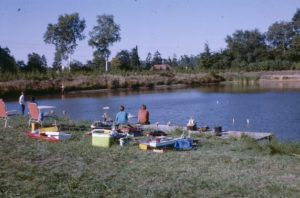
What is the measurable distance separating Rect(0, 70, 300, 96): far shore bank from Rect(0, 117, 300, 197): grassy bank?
43.8m

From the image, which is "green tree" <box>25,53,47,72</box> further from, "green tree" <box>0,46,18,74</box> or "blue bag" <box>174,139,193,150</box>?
"blue bag" <box>174,139,193,150</box>

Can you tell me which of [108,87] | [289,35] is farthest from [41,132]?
[289,35]

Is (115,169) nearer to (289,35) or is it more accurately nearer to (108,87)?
Answer: (108,87)

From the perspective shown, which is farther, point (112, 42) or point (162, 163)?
point (112, 42)

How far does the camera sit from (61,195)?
7.90 meters

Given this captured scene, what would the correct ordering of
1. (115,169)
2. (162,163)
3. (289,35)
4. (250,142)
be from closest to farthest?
(115,169)
(162,163)
(250,142)
(289,35)

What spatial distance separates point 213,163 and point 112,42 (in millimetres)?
76306

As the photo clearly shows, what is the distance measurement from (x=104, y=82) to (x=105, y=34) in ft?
69.3

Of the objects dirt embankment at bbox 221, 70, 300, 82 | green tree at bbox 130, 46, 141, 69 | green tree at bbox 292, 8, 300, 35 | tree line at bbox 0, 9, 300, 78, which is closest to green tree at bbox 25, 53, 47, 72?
tree line at bbox 0, 9, 300, 78

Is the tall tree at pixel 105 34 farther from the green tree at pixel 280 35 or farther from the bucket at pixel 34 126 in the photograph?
the bucket at pixel 34 126

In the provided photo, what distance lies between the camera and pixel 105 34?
281ft

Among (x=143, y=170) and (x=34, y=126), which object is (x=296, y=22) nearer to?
(x=34, y=126)

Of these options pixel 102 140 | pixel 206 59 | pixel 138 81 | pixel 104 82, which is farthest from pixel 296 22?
pixel 102 140

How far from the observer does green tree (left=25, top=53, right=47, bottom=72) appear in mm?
75438
